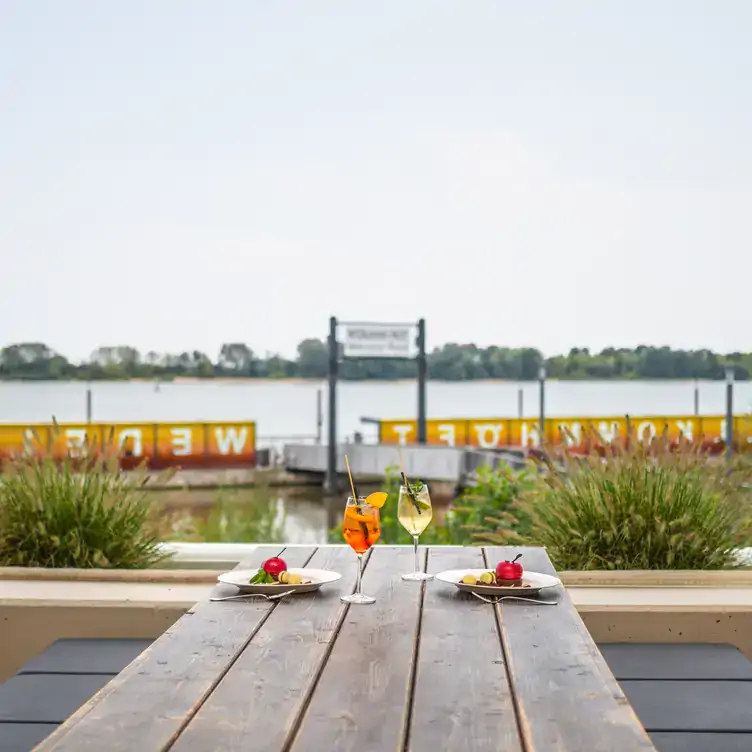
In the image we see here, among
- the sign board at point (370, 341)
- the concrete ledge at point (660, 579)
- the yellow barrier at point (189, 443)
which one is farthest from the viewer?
the yellow barrier at point (189, 443)

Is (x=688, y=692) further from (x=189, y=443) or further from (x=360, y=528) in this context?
(x=189, y=443)

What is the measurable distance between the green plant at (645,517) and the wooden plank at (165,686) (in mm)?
1630

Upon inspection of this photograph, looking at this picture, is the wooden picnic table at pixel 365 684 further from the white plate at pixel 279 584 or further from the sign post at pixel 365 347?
the sign post at pixel 365 347

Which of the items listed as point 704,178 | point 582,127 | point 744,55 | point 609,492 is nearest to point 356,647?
point 609,492

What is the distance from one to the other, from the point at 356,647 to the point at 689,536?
6.52 feet

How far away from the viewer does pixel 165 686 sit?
67.3 inches

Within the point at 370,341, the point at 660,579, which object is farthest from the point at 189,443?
the point at 660,579

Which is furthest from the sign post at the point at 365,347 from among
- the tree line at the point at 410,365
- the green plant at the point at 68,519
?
the green plant at the point at 68,519

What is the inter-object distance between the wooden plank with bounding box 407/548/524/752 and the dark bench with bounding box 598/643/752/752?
47 cm

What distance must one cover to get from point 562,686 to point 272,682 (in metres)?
0.47

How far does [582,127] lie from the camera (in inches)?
838

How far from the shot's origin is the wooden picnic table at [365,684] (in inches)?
57.1

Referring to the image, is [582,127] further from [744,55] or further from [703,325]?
[703,325]

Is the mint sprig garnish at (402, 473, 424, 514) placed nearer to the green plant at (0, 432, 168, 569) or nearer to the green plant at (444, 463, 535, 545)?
the green plant at (0, 432, 168, 569)
